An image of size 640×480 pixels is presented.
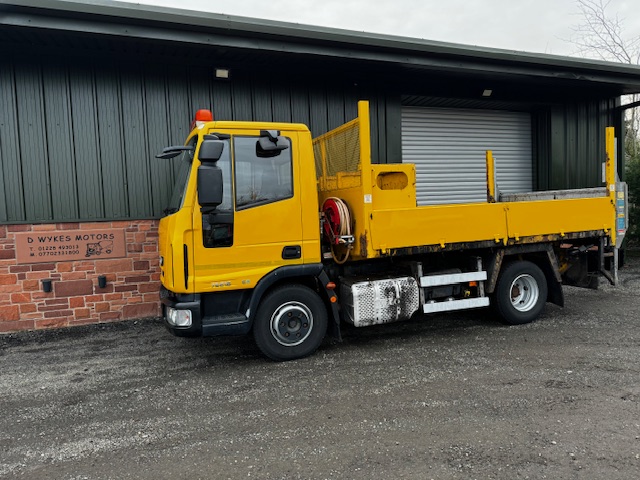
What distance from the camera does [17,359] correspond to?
5516 millimetres

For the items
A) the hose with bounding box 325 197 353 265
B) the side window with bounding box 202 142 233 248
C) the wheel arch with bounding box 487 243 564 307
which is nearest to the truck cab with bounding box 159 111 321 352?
the side window with bounding box 202 142 233 248

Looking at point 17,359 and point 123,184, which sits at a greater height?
point 123,184

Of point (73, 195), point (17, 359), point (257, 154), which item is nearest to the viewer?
point (257, 154)

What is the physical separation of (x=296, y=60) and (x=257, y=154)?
3.69 metres

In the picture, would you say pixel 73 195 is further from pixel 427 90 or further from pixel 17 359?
pixel 427 90

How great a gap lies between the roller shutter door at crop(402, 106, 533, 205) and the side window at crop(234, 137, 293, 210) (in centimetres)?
540

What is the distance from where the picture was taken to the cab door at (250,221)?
14.7 ft

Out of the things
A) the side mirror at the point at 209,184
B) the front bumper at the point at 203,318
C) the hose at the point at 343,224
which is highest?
the side mirror at the point at 209,184

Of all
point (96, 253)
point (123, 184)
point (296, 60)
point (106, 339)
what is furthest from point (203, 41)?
point (106, 339)

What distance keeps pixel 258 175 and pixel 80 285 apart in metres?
4.17

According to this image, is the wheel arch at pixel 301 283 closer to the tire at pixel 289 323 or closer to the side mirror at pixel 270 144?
the tire at pixel 289 323

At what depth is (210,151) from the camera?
411cm

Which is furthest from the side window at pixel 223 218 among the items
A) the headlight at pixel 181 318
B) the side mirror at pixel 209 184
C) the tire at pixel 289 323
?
the tire at pixel 289 323

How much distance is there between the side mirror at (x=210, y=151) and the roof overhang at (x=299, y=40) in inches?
127
